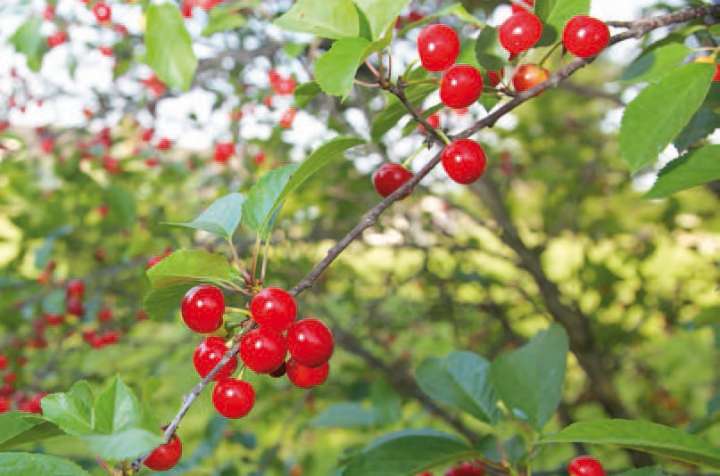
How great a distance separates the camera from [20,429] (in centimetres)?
108

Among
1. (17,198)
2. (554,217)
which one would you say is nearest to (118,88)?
(17,198)

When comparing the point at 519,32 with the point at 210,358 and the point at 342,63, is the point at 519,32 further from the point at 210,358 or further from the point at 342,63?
the point at 210,358

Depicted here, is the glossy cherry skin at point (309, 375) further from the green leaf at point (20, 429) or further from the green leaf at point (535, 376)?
the green leaf at point (535, 376)

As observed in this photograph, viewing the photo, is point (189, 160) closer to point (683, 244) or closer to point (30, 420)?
point (683, 244)

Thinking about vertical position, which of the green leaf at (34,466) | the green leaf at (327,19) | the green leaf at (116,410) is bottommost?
the green leaf at (34,466)

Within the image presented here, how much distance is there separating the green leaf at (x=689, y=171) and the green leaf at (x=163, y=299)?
36.7 inches

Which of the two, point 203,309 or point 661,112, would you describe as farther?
point 661,112

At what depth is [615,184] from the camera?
5.00 meters

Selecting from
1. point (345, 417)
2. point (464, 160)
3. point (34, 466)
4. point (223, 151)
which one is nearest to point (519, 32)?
point (464, 160)

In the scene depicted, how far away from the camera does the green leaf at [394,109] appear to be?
140cm

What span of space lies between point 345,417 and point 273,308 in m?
1.35

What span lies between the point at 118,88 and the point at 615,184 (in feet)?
11.2

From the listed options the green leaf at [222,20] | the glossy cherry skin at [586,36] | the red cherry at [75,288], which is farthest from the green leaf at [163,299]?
the red cherry at [75,288]

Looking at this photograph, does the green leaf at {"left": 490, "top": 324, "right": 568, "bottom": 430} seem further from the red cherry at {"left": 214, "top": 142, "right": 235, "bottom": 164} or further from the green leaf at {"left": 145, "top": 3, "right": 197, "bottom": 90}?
the red cherry at {"left": 214, "top": 142, "right": 235, "bottom": 164}
